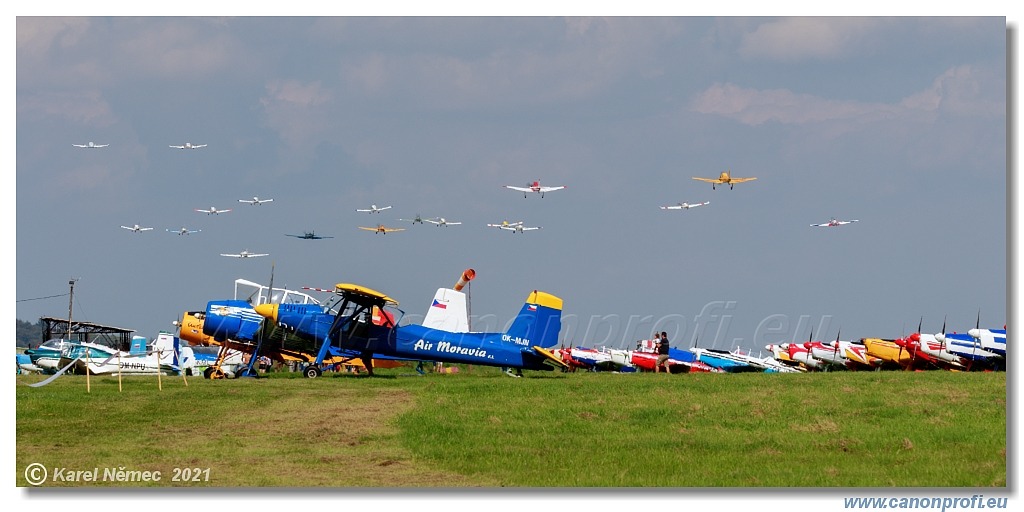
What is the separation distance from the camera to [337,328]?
29.8m

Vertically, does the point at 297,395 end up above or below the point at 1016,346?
below

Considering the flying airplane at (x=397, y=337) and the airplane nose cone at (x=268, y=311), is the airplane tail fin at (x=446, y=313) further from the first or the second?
the airplane nose cone at (x=268, y=311)

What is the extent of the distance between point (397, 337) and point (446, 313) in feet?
23.3

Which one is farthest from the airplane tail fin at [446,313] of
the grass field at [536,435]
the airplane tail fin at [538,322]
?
the grass field at [536,435]

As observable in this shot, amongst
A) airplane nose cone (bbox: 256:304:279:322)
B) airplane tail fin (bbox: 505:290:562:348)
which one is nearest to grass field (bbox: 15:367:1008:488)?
airplane nose cone (bbox: 256:304:279:322)

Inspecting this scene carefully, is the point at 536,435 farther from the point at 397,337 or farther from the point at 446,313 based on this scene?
the point at 446,313

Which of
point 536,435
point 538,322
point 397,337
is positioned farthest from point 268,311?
point 536,435

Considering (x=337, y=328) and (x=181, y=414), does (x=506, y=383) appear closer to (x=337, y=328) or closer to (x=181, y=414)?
(x=337, y=328)

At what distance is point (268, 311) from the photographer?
2938cm

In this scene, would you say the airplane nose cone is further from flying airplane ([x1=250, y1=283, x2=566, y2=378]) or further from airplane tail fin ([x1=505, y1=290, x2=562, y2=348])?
airplane tail fin ([x1=505, y1=290, x2=562, y2=348])

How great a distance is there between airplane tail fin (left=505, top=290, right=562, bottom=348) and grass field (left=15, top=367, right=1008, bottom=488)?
7819 mm

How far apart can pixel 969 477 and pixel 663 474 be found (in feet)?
10.8

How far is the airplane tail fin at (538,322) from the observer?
31312 mm
